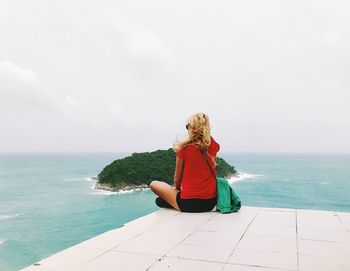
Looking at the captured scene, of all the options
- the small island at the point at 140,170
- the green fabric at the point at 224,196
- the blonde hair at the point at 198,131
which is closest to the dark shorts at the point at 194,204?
the green fabric at the point at 224,196

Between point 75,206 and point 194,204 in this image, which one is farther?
point 75,206

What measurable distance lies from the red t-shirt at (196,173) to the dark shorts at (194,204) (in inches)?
4.7

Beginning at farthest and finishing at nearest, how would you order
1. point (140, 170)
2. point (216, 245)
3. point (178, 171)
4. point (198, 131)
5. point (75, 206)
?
point (75, 206) → point (140, 170) → point (178, 171) → point (198, 131) → point (216, 245)

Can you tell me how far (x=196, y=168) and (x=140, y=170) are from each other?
8206 cm

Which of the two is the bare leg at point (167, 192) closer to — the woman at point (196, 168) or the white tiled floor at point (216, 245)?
the woman at point (196, 168)

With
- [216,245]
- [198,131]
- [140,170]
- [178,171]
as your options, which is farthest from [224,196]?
[140,170]

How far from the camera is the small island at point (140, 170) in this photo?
277 ft

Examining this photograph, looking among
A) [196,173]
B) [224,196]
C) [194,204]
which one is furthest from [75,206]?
[196,173]

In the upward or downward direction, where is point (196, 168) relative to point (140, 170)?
downward

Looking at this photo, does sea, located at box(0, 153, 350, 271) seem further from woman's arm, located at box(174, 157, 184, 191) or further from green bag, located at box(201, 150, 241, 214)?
green bag, located at box(201, 150, 241, 214)

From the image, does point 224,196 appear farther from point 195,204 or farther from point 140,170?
point 140,170

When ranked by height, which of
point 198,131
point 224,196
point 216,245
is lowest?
point 216,245

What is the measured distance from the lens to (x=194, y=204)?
19.8 ft

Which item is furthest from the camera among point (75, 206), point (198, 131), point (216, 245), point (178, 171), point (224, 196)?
point (75, 206)
